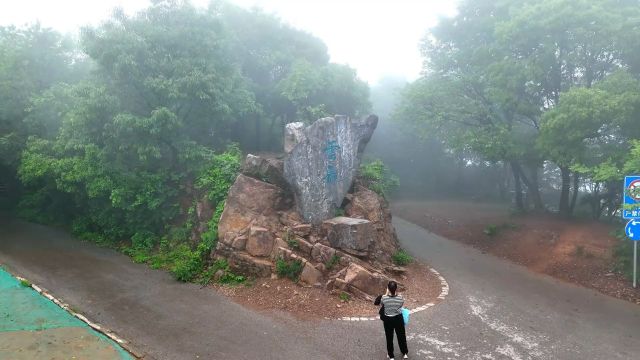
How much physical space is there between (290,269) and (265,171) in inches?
142

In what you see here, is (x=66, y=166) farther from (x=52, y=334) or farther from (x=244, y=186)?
(x=52, y=334)

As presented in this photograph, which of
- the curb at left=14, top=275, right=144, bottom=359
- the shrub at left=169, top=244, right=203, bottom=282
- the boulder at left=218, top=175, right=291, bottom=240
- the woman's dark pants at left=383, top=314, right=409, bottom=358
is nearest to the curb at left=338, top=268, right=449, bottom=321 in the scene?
the woman's dark pants at left=383, top=314, right=409, bottom=358

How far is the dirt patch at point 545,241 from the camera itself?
1291cm

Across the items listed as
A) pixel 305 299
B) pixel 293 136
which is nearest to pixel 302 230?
pixel 305 299

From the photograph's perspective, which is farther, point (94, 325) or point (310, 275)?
point (310, 275)

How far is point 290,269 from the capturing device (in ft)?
36.0

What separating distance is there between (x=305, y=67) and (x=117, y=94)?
10.9 metres

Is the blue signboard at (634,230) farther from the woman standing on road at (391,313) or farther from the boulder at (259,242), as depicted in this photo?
the boulder at (259,242)

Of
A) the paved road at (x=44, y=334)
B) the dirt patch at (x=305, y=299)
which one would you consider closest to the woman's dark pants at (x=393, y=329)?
the dirt patch at (x=305, y=299)

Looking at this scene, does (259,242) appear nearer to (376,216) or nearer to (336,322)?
(336,322)

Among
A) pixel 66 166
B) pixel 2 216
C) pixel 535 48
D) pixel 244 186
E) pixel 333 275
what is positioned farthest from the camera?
pixel 2 216

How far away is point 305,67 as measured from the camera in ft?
74.8

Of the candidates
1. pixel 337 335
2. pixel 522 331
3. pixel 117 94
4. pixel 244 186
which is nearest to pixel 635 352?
pixel 522 331

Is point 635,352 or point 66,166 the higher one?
point 66,166
